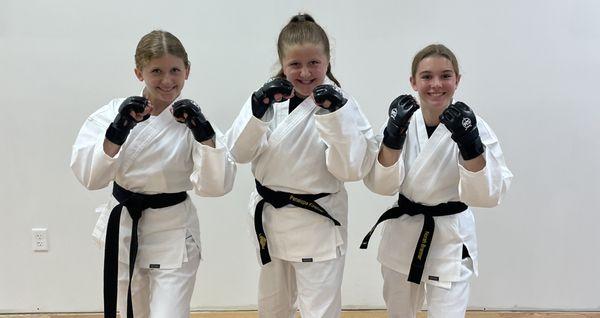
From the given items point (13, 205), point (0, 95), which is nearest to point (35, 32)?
point (0, 95)

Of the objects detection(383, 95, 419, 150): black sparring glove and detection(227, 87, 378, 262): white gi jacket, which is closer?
detection(383, 95, 419, 150): black sparring glove

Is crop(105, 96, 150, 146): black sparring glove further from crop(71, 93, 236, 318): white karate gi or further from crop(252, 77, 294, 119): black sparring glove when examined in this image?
crop(252, 77, 294, 119): black sparring glove

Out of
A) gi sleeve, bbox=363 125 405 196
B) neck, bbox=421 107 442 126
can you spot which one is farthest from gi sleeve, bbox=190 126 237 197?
neck, bbox=421 107 442 126

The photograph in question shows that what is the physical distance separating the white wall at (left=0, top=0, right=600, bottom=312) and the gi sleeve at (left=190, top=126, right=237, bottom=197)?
108 cm

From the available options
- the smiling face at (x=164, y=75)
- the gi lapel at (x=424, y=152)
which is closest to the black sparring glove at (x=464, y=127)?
the gi lapel at (x=424, y=152)

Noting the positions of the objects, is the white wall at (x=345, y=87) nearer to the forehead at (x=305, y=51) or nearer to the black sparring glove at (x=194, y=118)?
the forehead at (x=305, y=51)

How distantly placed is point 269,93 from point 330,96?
236 mm

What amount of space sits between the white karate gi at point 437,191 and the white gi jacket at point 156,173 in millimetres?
718

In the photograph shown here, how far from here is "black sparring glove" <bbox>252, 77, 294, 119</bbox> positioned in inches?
67.2

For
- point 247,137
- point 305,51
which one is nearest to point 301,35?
point 305,51

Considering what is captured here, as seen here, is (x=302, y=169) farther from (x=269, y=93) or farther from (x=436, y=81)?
(x=436, y=81)

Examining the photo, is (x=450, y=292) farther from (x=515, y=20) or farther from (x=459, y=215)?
(x=515, y=20)

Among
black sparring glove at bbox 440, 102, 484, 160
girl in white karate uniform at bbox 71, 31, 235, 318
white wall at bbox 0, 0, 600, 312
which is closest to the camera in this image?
black sparring glove at bbox 440, 102, 484, 160

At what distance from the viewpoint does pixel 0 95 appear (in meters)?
2.77
